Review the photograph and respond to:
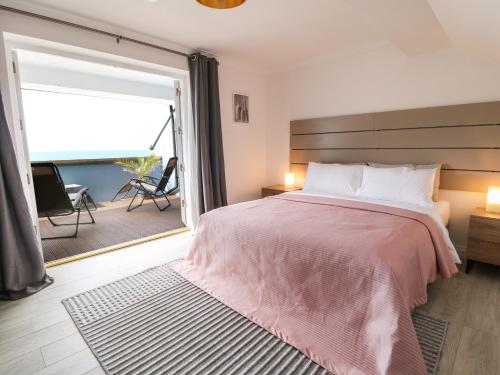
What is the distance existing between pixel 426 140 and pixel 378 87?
2.65 ft

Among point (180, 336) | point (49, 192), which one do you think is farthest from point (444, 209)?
point (49, 192)

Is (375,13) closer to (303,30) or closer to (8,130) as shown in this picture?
(303,30)

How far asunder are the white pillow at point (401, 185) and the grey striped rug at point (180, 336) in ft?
3.50

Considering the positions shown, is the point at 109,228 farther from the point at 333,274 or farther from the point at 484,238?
the point at 484,238

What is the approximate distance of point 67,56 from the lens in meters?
2.54

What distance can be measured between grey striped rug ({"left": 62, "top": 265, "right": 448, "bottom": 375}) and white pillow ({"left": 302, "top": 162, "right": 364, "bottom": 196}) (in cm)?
141

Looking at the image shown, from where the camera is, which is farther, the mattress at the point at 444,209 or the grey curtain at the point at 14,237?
the mattress at the point at 444,209

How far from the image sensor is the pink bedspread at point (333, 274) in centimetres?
135

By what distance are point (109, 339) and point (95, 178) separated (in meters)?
4.49

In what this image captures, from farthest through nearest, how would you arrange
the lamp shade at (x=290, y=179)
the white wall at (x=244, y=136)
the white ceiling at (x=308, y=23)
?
1. the lamp shade at (x=290, y=179)
2. the white wall at (x=244, y=136)
3. the white ceiling at (x=308, y=23)

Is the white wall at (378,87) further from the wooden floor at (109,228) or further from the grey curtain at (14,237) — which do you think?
the grey curtain at (14,237)

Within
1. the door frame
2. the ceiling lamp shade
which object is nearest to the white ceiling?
the door frame

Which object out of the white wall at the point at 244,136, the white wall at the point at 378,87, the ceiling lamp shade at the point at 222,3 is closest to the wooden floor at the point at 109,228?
the white wall at the point at 244,136

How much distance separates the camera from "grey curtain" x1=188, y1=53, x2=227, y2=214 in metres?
3.26
